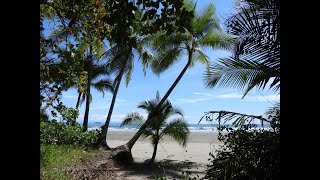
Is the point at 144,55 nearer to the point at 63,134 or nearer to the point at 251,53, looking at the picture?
the point at 63,134

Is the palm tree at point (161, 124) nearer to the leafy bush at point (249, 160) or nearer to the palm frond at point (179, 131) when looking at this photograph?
the palm frond at point (179, 131)

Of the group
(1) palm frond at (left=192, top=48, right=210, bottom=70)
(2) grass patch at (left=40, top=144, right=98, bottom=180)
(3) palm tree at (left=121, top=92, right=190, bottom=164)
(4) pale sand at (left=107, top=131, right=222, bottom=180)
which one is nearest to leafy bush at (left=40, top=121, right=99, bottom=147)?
(2) grass patch at (left=40, top=144, right=98, bottom=180)

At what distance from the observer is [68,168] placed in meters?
9.84

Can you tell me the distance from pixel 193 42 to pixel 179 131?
5.00m

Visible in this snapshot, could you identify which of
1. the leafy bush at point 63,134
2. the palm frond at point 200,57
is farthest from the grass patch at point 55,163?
the palm frond at point 200,57

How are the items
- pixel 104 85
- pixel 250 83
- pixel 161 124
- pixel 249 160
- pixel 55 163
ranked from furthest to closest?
pixel 104 85
pixel 161 124
pixel 55 163
pixel 250 83
pixel 249 160

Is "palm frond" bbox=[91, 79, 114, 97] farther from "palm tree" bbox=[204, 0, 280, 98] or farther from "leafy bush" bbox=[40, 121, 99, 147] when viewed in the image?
"palm tree" bbox=[204, 0, 280, 98]

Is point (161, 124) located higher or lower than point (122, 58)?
lower

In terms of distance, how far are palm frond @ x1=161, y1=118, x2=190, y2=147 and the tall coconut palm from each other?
168cm

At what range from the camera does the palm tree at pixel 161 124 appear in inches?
687

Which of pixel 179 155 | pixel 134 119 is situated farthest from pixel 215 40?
pixel 179 155

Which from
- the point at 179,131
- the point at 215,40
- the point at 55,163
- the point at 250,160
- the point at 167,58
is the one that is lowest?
the point at 55,163

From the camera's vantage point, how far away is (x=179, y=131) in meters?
17.4
